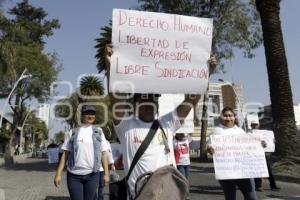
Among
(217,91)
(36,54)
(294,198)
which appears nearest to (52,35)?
(36,54)

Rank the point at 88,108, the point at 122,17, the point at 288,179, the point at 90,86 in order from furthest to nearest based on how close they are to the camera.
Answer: the point at 90,86 < the point at 288,179 < the point at 88,108 < the point at 122,17

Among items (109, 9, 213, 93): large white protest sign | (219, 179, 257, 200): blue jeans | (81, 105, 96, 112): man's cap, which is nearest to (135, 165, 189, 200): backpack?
(109, 9, 213, 93): large white protest sign

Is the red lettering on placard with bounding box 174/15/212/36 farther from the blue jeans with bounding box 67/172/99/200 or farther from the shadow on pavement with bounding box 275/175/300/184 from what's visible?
the shadow on pavement with bounding box 275/175/300/184

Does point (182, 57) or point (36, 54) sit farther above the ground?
point (36, 54)

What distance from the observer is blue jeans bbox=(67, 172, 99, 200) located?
557 centimetres

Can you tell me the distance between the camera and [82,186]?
18.6ft

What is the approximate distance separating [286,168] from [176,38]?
14037 millimetres

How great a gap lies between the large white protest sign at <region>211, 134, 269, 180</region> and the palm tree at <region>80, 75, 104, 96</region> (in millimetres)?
48870

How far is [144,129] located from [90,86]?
51716 millimetres

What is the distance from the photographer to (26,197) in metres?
13.1

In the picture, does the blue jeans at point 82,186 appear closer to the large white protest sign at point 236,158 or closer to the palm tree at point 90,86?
the large white protest sign at point 236,158

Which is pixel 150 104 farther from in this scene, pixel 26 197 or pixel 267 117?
pixel 267 117

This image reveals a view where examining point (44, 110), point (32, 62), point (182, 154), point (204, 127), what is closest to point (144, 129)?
point (182, 154)

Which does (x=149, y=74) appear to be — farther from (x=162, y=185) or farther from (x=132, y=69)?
(x=162, y=185)
